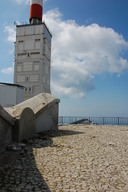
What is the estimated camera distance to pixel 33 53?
47.9 meters

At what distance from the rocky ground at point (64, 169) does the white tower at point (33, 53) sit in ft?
125

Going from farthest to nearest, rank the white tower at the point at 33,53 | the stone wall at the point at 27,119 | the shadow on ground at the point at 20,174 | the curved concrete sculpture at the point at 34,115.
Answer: the white tower at the point at 33,53
the curved concrete sculpture at the point at 34,115
the stone wall at the point at 27,119
the shadow on ground at the point at 20,174

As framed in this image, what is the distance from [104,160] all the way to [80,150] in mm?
1562

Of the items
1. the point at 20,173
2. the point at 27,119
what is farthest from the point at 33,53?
the point at 20,173

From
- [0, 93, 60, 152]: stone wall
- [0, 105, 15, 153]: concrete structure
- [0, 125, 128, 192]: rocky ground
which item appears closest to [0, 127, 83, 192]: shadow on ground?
[0, 125, 128, 192]: rocky ground

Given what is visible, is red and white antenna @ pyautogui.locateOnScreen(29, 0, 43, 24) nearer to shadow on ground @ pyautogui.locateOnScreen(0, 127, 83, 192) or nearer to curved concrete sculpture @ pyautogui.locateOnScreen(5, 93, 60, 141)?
curved concrete sculpture @ pyautogui.locateOnScreen(5, 93, 60, 141)

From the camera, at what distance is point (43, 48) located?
47.5 meters

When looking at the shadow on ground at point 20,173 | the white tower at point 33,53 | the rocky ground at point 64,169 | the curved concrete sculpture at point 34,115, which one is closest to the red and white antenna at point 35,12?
the white tower at point 33,53

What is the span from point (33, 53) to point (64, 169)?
144 feet

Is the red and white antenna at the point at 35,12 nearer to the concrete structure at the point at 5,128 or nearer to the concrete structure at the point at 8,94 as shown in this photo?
the concrete structure at the point at 8,94

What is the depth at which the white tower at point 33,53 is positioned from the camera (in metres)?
46.8

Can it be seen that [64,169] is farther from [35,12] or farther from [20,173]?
[35,12]

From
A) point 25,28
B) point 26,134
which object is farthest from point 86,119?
point 25,28

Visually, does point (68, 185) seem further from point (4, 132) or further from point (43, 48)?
point (43, 48)
